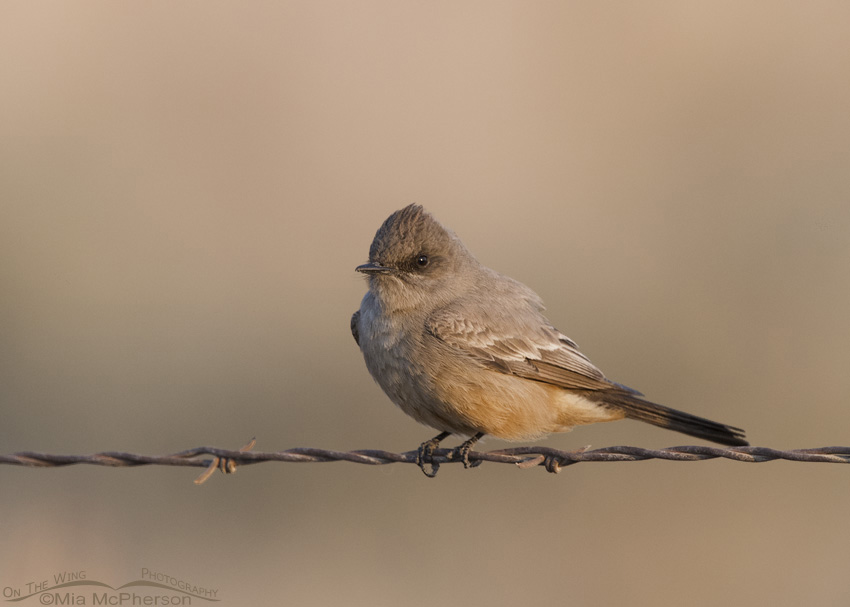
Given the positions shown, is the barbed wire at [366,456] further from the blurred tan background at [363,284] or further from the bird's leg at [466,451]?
the blurred tan background at [363,284]

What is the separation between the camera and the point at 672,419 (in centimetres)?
561

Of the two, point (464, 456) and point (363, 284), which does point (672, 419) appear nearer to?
point (464, 456)

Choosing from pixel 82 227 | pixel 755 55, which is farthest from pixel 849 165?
pixel 82 227

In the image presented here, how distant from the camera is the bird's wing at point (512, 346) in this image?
5.79 m

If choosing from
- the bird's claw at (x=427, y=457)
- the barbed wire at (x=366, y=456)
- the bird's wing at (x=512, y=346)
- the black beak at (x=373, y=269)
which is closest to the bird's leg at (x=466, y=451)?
the bird's claw at (x=427, y=457)

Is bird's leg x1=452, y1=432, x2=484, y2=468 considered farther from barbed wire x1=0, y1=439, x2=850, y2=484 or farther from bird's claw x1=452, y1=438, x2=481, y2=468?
barbed wire x1=0, y1=439, x2=850, y2=484

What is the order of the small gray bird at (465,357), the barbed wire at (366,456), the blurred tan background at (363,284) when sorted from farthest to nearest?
the blurred tan background at (363,284) < the small gray bird at (465,357) < the barbed wire at (366,456)

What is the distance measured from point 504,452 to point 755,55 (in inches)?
518

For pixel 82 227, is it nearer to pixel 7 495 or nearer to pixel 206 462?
pixel 7 495

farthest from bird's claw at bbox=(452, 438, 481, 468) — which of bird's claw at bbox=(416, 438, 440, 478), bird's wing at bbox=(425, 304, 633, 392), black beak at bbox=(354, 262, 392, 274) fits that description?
black beak at bbox=(354, 262, 392, 274)

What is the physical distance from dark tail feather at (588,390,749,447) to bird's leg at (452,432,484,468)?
2.41 ft

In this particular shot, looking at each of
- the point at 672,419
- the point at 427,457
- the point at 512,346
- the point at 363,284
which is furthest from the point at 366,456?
the point at 363,284

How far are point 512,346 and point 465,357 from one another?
36 cm

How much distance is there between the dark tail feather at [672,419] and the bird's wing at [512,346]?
3.1 inches
